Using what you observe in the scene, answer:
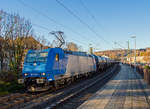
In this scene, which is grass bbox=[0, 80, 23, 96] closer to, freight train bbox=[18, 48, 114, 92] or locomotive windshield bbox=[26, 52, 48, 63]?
freight train bbox=[18, 48, 114, 92]

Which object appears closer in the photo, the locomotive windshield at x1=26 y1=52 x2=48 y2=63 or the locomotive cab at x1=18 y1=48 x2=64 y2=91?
the locomotive cab at x1=18 y1=48 x2=64 y2=91

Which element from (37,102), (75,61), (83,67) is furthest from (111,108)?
(83,67)

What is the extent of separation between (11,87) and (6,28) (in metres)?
7.08

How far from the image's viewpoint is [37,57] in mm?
12820

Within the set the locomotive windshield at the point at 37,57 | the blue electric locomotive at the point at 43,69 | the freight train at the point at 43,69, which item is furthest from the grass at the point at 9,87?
the locomotive windshield at the point at 37,57

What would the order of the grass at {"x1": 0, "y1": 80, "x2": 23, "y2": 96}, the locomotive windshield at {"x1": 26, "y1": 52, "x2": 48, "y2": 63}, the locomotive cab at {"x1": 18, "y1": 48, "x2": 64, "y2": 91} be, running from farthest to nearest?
1. the grass at {"x1": 0, "y1": 80, "x2": 23, "y2": 96}
2. the locomotive windshield at {"x1": 26, "y1": 52, "x2": 48, "y2": 63}
3. the locomotive cab at {"x1": 18, "y1": 48, "x2": 64, "y2": 91}

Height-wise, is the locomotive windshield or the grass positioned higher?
the locomotive windshield

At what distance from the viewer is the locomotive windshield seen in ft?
41.3

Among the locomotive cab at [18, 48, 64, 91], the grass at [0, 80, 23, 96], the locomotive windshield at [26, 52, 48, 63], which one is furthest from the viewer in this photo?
the grass at [0, 80, 23, 96]

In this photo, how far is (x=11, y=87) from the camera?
44.1ft

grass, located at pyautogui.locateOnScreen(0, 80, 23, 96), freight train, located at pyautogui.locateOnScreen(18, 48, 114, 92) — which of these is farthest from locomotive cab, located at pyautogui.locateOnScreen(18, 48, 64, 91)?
grass, located at pyautogui.locateOnScreen(0, 80, 23, 96)

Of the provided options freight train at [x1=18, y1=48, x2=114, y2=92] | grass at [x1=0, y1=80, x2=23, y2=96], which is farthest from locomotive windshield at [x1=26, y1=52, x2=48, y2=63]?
grass at [x1=0, y1=80, x2=23, y2=96]

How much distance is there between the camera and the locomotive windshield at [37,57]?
1259 cm

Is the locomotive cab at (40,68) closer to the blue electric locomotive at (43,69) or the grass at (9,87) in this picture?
the blue electric locomotive at (43,69)
